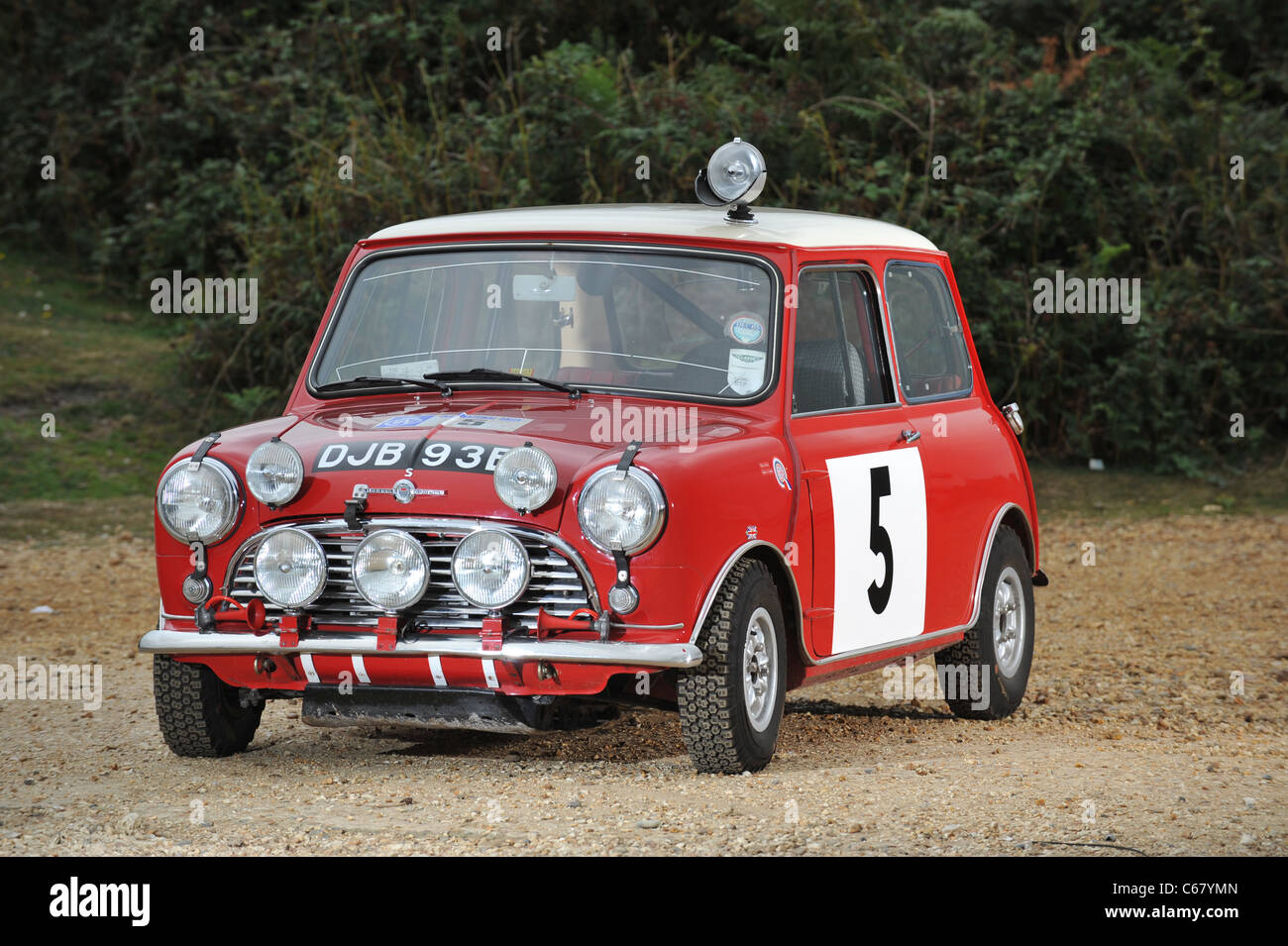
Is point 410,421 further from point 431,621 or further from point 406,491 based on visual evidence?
point 431,621

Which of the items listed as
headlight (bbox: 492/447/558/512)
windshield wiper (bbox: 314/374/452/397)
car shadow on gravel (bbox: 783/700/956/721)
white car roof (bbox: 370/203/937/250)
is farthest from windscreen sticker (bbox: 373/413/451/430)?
car shadow on gravel (bbox: 783/700/956/721)

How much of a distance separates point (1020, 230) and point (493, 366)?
10529 millimetres

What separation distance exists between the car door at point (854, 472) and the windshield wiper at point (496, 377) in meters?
0.79

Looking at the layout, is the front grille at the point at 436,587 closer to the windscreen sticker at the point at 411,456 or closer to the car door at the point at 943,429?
Result: the windscreen sticker at the point at 411,456

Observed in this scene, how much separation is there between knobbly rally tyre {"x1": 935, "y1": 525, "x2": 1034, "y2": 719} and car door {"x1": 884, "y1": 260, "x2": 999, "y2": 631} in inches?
9.0

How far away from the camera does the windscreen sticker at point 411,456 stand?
Result: 549 centimetres

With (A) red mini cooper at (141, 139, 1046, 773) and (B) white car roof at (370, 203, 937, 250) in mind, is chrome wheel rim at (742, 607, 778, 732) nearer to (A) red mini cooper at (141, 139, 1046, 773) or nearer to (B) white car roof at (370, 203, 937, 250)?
(A) red mini cooper at (141, 139, 1046, 773)

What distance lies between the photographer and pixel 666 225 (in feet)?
21.4

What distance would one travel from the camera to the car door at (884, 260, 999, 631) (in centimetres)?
699

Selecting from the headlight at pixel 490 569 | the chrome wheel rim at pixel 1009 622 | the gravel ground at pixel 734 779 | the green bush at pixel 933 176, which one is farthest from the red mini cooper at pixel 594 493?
the green bush at pixel 933 176

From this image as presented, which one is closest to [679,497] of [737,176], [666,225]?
[666,225]

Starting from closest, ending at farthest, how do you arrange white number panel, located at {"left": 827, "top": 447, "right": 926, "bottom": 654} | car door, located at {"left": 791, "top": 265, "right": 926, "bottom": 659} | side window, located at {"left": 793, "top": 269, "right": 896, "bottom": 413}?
1. car door, located at {"left": 791, "top": 265, "right": 926, "bottom": 659}
2. white number panel, located at {"left": 827, "top": 447, "right": 926, "bottom": 654}
3. side window, located at {"left": 793, "top": 269, "right": 896, "bottom": 413}

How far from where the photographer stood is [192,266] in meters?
18.2

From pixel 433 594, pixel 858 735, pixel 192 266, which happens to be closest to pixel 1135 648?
pixel 858 735
